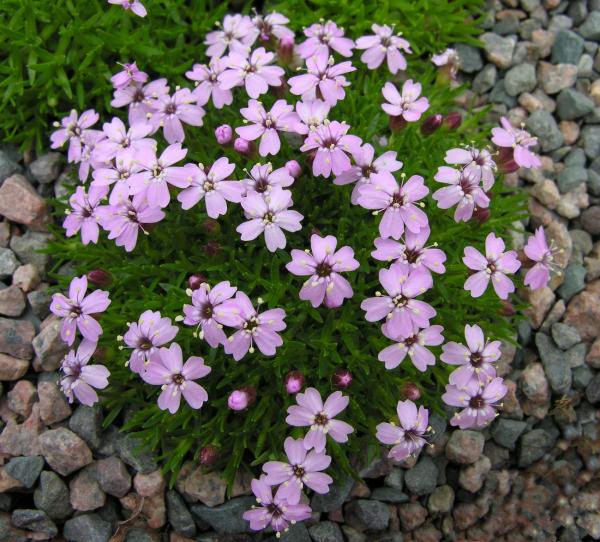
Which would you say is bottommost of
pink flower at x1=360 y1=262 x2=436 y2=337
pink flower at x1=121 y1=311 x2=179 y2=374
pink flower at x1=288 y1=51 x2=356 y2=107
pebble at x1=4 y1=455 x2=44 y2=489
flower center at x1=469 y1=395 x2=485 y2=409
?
pebble at x1=4 y1=455 x2=44 y2=489

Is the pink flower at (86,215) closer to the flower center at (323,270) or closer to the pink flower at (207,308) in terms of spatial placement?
the pink flower at (207,308)

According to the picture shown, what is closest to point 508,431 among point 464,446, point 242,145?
point 464,446

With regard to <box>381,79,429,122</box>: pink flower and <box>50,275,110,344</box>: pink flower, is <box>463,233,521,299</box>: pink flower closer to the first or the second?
<box>381,79,429,122</box>: pink flower

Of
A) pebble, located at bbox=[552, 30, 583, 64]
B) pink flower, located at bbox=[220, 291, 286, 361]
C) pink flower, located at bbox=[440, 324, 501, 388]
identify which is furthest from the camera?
pebble, located at bbox=[552, 30, 583, 64]

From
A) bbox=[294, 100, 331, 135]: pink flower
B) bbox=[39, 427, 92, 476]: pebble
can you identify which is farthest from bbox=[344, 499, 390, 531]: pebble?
bbox=[294, 100, 331, 135]: pink flower

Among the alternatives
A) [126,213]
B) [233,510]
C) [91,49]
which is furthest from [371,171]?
[91,49]

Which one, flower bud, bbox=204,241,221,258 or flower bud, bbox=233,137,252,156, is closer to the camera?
flower bud, bbox=233,137,252,156

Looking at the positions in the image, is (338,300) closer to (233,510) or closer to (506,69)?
(233,510)
